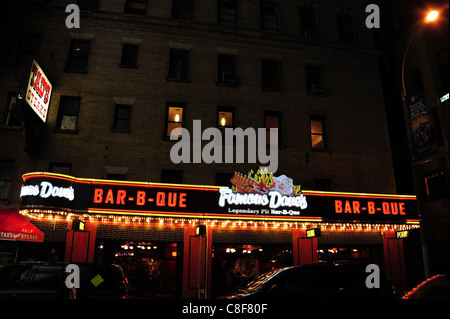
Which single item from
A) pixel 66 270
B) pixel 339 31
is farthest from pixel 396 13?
pixel 66 270

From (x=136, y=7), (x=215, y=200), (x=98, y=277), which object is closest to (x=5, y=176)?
(x=98, y=277)

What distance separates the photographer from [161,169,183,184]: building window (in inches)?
642

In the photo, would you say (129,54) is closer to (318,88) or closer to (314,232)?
(318,88)

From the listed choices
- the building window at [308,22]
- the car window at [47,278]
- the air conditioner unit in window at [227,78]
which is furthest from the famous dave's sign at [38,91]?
the building window at [308,22]

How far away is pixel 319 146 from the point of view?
1870 centimetres

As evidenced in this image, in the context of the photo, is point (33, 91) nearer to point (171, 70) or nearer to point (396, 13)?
point (171, 70)

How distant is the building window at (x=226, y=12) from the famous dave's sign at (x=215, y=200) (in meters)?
10.1

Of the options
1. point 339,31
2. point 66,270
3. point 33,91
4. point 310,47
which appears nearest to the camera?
point 66,270

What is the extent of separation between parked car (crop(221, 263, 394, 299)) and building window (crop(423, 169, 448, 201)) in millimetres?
14641

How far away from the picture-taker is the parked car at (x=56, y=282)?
28.4ft

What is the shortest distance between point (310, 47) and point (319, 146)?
246 inches

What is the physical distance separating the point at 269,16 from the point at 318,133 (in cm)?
804

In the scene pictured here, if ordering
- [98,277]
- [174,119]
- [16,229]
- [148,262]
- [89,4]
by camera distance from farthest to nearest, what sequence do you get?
[89,4] < [174,119] < [148,262] < [16,229] < [98,277]

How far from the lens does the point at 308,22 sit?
20.9 m
